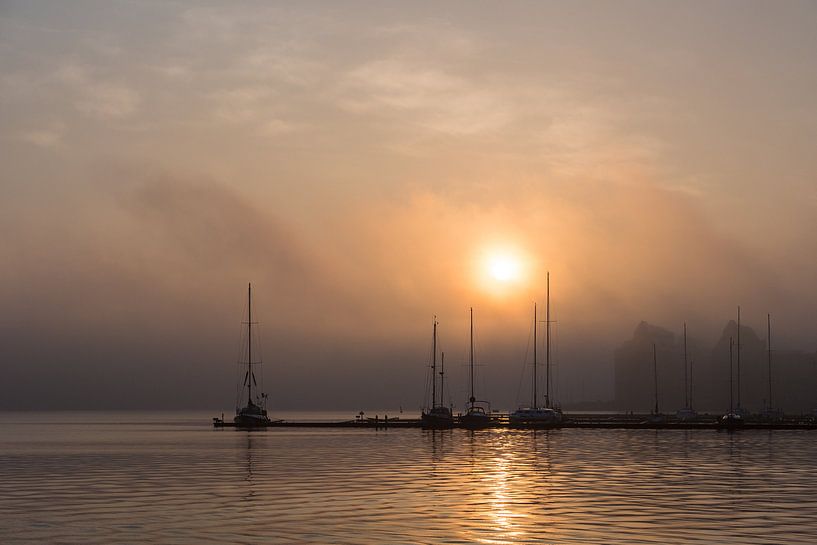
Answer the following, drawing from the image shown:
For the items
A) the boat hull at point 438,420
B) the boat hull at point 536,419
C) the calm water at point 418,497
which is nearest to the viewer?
the calm water at point 418,497

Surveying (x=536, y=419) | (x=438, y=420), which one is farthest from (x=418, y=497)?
(x=438, y=420)

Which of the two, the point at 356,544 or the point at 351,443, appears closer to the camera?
the point at 356,544

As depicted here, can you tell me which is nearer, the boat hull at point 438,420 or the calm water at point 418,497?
the calm water at point 418,497

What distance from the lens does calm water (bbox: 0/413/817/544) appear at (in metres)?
36.6

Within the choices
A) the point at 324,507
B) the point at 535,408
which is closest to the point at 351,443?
the point at 535,408

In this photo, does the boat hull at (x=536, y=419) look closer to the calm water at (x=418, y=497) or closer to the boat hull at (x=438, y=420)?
the boat hull at (x=438, y=420)

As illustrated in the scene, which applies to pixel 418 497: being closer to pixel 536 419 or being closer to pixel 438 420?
pixel 536 419

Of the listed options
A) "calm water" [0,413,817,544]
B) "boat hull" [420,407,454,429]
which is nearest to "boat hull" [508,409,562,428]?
"boat hull" [420,407,454,429]

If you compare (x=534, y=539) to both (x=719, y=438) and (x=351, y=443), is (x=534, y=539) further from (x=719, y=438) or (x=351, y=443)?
(x=719, y=438)

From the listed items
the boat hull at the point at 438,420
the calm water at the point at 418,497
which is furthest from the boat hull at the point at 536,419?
the calm water at the point at 418,497

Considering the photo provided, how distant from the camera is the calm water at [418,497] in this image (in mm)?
36562

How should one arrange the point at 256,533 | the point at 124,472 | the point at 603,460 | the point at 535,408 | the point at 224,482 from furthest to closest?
the point at 535,408, the point at 603,460, the point at 124,472, the point at 224,482, the point at 256,533

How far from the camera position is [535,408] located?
153875 mm

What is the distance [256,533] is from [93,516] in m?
9.20
